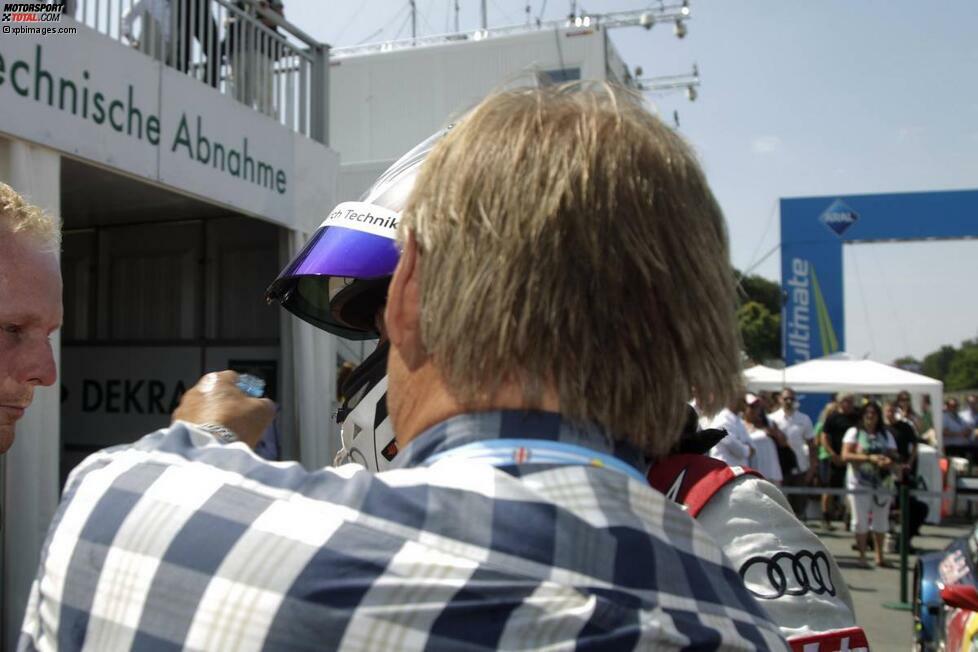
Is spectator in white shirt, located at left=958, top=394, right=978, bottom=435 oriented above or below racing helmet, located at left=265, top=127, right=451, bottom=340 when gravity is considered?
below

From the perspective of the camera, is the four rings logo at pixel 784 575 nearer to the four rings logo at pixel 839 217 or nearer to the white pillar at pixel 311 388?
the white pillar at pixel 311 388

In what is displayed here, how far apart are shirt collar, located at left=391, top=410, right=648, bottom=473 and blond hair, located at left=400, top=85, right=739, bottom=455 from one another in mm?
13

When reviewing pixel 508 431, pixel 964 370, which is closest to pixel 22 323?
pixel 508 431

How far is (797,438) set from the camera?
10.4 meters

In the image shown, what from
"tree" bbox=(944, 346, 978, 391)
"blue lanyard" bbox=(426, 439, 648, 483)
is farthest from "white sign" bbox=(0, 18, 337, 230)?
"tree" bbox=(944, 346, 978, 391)

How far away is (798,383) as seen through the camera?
41.1 ft

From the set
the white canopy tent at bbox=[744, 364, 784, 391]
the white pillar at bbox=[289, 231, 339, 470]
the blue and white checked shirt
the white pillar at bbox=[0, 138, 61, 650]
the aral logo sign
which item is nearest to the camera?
the blue and white checked shirt

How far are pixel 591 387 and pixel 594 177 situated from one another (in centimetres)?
20

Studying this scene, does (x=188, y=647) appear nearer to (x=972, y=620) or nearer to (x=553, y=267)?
(x=553, y=267)

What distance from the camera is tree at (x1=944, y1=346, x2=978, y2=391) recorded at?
63562 millimetres

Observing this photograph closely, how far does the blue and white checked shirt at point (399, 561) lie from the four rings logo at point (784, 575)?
0.28m

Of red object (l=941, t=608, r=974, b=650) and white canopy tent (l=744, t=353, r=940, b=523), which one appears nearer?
red object (l=941, t=608, r=974, b=650)

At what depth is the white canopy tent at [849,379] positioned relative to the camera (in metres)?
12.1

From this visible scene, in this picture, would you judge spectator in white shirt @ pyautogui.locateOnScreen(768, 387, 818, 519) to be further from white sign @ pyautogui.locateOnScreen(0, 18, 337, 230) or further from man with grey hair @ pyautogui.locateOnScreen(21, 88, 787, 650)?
man with grey hair @ pyautogui.locateOnScreen(21, 88, 787, 650)
